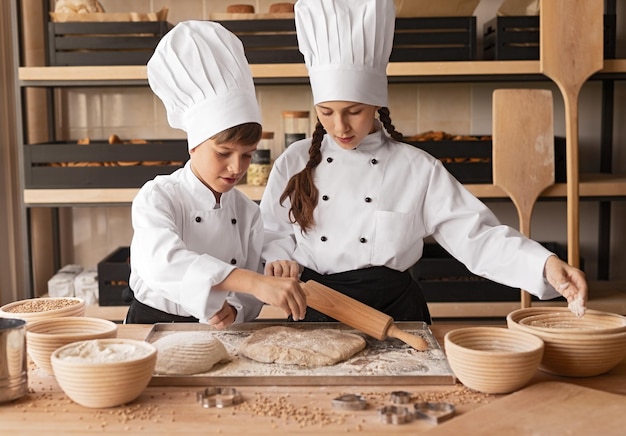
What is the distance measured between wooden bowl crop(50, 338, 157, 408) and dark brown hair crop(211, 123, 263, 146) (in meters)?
0.57

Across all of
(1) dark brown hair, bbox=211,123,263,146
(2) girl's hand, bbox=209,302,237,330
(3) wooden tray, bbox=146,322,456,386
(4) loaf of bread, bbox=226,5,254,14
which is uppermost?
(4) loaf of bread, bbox=226,5,254,14

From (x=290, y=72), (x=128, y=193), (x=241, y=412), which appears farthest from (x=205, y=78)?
(x=128, y=193)

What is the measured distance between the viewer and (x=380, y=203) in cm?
203

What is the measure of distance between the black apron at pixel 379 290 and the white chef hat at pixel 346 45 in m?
0.43

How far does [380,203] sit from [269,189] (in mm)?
302

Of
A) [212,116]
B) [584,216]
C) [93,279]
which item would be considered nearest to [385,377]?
[212,116]

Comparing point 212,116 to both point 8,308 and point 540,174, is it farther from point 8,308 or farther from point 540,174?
point 540,174

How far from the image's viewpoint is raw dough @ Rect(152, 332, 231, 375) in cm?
144

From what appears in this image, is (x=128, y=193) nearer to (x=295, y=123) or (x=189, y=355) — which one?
(x=295, y=123)

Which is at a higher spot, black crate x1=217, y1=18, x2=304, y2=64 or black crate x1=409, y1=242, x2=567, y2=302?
black crate x1=217, y1=18, x2=304, y2=64

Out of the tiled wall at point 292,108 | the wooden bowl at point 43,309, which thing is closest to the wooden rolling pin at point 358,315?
the wooden bowl at point 43,309

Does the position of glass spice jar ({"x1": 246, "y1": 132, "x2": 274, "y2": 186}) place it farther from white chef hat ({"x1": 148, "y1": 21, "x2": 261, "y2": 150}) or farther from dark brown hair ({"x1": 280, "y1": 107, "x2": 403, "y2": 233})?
white chef hat ({"x1": 148, "y1": 21, "x2": 261, "y2": 150})

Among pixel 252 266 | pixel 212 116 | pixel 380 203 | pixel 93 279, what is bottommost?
pixel 93 279

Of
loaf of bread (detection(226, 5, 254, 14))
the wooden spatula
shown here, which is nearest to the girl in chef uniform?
the wooden spatula
